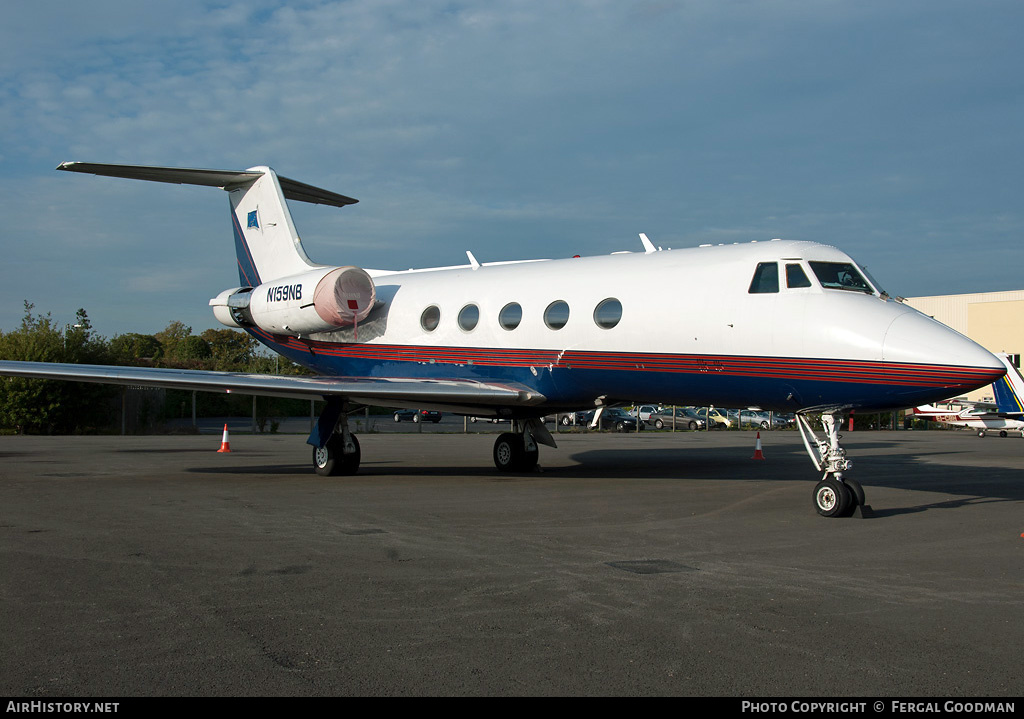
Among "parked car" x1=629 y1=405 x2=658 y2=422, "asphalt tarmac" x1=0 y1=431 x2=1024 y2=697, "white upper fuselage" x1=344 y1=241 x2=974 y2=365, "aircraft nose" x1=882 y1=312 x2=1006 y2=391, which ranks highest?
"white upper fuselage" x1=344 y1=241 x2=974 y2=365

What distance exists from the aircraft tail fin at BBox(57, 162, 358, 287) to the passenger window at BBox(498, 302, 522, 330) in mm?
5186

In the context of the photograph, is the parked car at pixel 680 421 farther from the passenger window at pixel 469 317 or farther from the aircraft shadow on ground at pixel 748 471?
the passenger window at pixel 469 317

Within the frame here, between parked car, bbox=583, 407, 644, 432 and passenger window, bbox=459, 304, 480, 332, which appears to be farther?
parked car, bbox=583, 407, 644, 432

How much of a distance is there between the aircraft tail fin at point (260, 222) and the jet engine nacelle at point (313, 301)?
79cm

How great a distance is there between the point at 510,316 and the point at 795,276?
4793 millimetres

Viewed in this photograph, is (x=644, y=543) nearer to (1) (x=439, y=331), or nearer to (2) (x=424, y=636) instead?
(2) (x=424, y=636)

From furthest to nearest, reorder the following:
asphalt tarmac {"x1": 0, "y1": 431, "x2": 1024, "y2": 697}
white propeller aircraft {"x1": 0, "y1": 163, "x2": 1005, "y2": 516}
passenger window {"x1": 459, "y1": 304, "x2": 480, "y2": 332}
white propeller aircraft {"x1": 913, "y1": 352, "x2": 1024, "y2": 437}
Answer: white propeller aircraft {"x1": 913, "y1": 352, "x2": 1024, "y2": 437} < passenger window {"x1": 459, "y1": 304, "x2": 480, "y2": 332} < white propeller aircraft {"x1": 0, "y1": 163, "x2": 1005, "y2": 516} < asphalt tarmac {"x1": 0, "y1": 431, "x2": 1024, "y2": 697}

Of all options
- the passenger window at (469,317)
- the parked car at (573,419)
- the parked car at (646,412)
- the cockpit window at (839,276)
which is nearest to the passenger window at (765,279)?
the cockpit window at (839,276)

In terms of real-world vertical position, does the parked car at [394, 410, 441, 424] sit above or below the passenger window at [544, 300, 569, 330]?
below

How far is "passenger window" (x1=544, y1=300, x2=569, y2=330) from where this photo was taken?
13.0 metres

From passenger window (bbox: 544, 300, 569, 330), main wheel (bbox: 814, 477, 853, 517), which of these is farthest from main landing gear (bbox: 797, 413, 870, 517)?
passenger window (bbox: 544, 300, 569, 330)

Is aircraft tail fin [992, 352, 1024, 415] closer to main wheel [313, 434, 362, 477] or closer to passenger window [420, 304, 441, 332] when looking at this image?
passenger window [420, 304, 441, 332]

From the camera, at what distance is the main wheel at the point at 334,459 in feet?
47.0

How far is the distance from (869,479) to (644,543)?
27.7 feet
